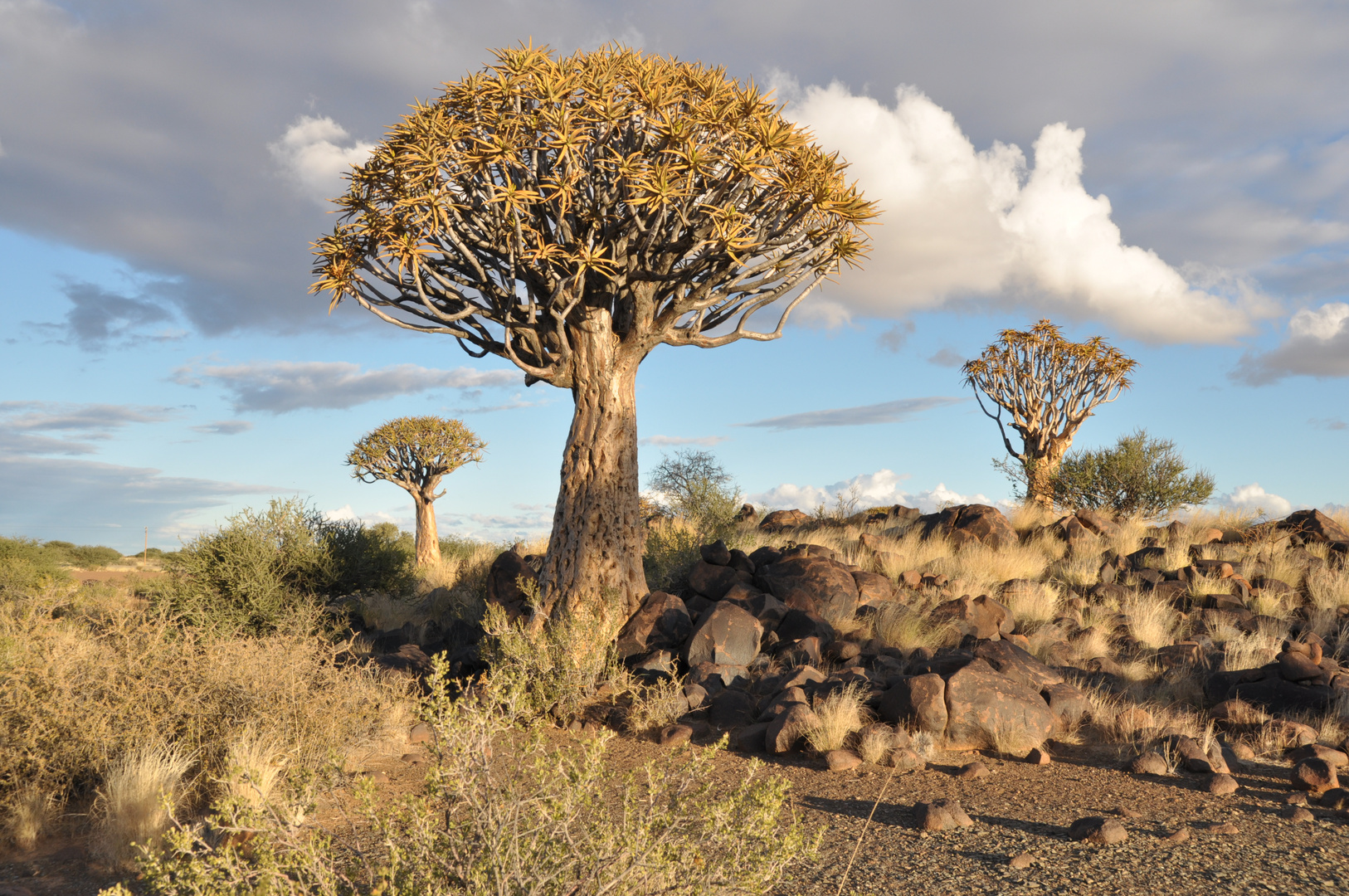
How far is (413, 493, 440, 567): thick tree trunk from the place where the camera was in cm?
2500

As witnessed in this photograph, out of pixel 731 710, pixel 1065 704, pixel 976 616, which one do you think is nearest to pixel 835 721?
pixel 731 710

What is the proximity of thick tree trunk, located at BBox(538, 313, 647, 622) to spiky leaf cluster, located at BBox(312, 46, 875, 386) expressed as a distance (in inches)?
13.2

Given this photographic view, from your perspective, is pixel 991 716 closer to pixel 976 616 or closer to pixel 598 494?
pixel 976 616

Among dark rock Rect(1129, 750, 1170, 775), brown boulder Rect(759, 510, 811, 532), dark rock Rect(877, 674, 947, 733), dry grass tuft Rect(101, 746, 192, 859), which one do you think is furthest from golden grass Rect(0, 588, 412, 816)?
brown boulder Rect(759, 510, 811, 532)

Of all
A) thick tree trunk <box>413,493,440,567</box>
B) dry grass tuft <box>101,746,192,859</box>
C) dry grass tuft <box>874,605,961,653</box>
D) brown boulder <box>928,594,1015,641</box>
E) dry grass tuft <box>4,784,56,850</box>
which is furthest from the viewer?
thick tree trunk <box>413,493,440,567</box>

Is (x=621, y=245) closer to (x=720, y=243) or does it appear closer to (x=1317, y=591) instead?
(x=720, y=243)

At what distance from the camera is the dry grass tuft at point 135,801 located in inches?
222

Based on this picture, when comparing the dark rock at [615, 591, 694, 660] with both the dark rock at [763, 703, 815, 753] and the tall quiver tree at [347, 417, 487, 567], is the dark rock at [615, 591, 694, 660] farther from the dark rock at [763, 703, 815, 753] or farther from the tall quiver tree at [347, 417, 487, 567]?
the tall quiver tree at [347, 417, 487, 567]

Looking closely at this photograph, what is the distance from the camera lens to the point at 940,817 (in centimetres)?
546

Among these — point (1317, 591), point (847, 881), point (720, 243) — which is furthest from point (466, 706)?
point (1317, 591)

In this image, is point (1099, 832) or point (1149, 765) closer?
point (1099, 832)

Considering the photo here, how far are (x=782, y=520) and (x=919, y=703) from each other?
12.1 m

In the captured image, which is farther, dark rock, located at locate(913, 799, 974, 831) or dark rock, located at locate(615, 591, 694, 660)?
dark rock, located at locate(615, 591, 694, 660)

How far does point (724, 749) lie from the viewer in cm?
766
